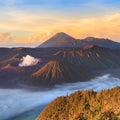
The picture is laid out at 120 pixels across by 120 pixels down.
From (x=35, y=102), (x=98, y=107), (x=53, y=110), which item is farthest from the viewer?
(x=35, y=102)

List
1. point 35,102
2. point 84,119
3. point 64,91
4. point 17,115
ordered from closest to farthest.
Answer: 1. point 84,119
2. point 17,115
3. point 35,102
4. point 64,91

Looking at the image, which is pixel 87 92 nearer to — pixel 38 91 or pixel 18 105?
pixel 18 105

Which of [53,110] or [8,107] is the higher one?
[53,110]

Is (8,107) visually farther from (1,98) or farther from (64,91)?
(64,91)

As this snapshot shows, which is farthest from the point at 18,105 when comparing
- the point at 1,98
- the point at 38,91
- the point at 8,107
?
the point at 38,91

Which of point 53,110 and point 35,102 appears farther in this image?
point 35,102

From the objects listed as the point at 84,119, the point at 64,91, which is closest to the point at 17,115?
the point at 64,91
